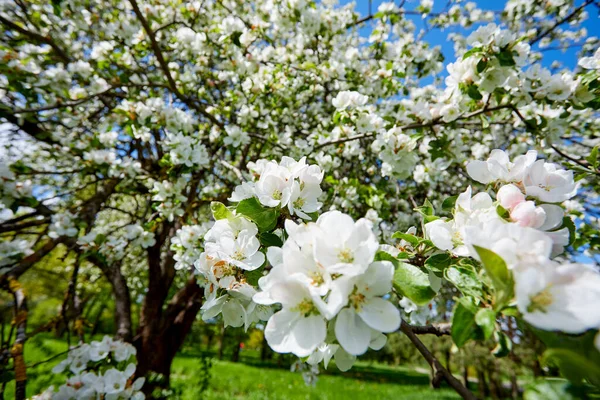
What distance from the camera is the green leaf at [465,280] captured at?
0.68m

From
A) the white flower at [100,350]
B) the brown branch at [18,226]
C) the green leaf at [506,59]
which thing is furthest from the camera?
the brown branch at [18,226]

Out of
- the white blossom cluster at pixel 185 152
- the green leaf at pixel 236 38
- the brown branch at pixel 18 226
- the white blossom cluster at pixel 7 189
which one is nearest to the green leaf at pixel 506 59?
the white blossom cluster at pixel 185 152

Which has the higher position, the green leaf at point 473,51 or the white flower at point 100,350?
the green leaf at point 473,51

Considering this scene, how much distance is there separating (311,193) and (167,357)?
423cm

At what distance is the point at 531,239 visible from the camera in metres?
0.63

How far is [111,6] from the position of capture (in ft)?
13.2

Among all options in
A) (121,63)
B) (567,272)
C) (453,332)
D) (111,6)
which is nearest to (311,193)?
(453,332)

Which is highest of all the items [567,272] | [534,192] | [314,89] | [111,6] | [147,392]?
[111,6]

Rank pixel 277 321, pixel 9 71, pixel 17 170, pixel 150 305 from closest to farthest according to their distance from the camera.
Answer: pixel 277 321, pixel 9 71, pixel 17 170, pixel 150 305

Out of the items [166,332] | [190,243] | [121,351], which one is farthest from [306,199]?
[166,332]

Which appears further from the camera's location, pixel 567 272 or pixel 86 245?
pixel 86 245

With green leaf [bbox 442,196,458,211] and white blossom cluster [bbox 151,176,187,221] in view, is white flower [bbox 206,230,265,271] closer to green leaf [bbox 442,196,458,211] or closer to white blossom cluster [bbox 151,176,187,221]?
green leaf [bbox 442,196,458,211]

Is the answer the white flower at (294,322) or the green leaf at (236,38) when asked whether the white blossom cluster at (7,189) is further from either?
the white flower at (294,322)

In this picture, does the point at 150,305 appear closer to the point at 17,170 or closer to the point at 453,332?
the point at 17,170
